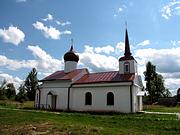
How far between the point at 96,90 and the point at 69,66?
790 cm

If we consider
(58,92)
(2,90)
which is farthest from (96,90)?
(2,90)

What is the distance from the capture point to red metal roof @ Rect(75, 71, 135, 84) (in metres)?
26.8

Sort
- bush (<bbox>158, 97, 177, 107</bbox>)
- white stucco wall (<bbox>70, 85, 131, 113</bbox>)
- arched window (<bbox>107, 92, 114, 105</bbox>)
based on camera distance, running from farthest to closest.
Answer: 1. bush (<bbox>158, 97, 177, 107</bbox>)
2. arched window (<bbox>107, 92, 114, 105</bbox>)
3. white stucco wall (<bbox>70, 85, 131, 113</bbox>)

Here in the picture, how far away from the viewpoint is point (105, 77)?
28.7 metres

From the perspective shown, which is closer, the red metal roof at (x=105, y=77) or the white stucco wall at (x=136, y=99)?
the white stucco wall at (x=136, y=99)

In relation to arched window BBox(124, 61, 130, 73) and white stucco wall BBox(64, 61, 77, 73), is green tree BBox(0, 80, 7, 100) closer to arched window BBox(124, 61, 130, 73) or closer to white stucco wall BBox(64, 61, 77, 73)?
white stucco wall BBox(64, 61, 77, 73)

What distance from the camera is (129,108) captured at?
83.7ft

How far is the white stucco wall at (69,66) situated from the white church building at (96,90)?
39 cm

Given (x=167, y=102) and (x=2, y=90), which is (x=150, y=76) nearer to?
(x=167, y=102)

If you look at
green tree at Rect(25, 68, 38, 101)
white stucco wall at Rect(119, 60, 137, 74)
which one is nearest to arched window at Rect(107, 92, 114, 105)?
white stucco wall at Rect(119, 60, 137, 74)

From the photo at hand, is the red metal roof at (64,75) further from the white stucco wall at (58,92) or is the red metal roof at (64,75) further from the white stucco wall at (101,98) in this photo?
the white stucco wall at (101,98)

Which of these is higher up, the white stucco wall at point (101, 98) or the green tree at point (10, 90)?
the green tree at point (10, 90)

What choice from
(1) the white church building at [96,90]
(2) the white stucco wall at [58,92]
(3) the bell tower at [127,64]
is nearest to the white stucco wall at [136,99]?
(1) the white church building at [96,90]

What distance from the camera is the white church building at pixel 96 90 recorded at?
26062 mm
